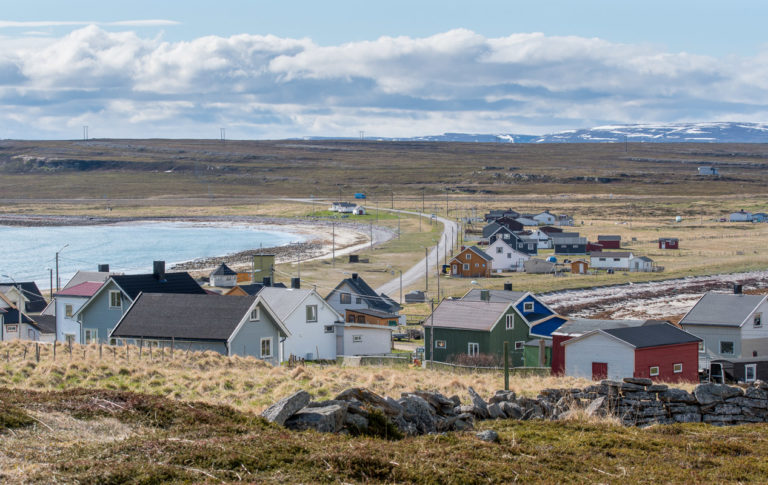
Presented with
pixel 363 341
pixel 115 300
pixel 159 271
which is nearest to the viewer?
pixel 115 300

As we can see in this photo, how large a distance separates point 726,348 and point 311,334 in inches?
768

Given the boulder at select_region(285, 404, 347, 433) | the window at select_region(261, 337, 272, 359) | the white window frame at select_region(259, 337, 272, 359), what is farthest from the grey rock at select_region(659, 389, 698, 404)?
the window at select_region(261, 337, 272, 359)

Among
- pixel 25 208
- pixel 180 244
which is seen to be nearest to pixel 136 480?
pixel 180 244

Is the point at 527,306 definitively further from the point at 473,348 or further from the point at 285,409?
the point at 285,409

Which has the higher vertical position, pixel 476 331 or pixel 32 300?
pixel 32 300

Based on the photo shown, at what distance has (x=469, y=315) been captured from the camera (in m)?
40.1

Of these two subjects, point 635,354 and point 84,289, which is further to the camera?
point 84,289

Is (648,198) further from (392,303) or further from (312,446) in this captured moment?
(312,446)

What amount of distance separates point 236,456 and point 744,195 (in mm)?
202374

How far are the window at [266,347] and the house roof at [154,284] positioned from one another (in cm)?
593

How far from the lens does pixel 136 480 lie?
8.66 metres

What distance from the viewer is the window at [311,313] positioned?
4041cm

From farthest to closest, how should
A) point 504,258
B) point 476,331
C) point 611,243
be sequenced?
point 611,243 < point 504,258 < point 476,331

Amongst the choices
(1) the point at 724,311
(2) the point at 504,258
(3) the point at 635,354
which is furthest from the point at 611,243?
(3) the point at 635,354
